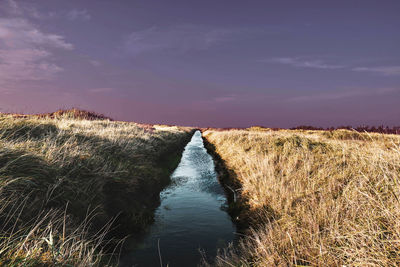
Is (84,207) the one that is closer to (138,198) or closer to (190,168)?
(138,198)

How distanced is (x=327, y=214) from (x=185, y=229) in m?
4.14

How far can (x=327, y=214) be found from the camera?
4.56m

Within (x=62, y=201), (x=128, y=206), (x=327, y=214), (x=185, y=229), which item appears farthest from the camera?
(x=128, y=206)

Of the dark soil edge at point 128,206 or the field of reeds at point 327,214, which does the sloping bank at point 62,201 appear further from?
the field of reeds at point 327,214

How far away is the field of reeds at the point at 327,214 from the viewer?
311cm

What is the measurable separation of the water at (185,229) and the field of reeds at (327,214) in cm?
75

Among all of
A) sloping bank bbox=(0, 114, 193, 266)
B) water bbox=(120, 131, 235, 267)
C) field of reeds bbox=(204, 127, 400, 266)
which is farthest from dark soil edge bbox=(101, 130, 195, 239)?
field of reeds bbox=(204, 127, 400, 266)

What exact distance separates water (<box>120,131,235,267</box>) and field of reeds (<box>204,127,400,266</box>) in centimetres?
75

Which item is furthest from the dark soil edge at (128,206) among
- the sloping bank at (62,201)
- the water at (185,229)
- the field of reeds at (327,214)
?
the field of reeds at (327,214)

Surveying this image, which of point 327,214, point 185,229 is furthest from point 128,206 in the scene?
point 327,214

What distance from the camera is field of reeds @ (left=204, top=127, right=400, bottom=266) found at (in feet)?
10.2

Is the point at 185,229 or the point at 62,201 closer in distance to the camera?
the point at 62,201

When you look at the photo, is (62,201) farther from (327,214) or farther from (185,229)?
(327,214)

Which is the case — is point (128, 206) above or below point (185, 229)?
above
